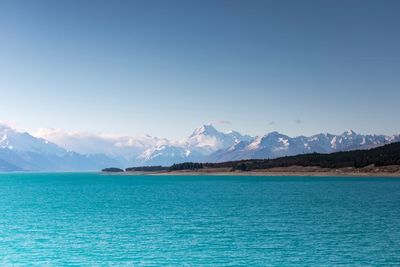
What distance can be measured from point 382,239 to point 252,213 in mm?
33677

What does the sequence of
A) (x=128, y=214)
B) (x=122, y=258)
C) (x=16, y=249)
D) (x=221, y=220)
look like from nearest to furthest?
1. (x=122, y=258)
2. (x=16, y=249)
3. (x=221, y=220)
4. (x=128, y=214)

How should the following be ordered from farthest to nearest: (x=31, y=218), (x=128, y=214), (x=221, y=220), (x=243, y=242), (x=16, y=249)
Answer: (x=128, y=214) → (x=31, y=218) → (x=221, y=220) → (x=243, y=242) → (x=16, y=249)

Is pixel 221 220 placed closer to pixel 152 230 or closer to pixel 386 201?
pixel 152 230

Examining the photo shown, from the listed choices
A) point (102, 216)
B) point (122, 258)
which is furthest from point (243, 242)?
point (102, 216)

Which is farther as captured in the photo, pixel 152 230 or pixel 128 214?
pixel 128 214

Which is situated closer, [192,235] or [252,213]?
[192,235]

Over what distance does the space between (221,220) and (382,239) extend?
28.6 metres

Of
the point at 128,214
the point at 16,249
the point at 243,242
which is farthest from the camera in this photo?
the point at 128,214

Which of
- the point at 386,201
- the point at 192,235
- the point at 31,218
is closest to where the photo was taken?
the point at 192,235

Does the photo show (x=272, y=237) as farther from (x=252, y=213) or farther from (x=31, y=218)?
(x=31, y=218)

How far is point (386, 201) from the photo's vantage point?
11744cm

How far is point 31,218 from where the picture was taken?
294 feet

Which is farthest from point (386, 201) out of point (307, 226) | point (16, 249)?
point (16, 249)

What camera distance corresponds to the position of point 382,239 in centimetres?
6281
